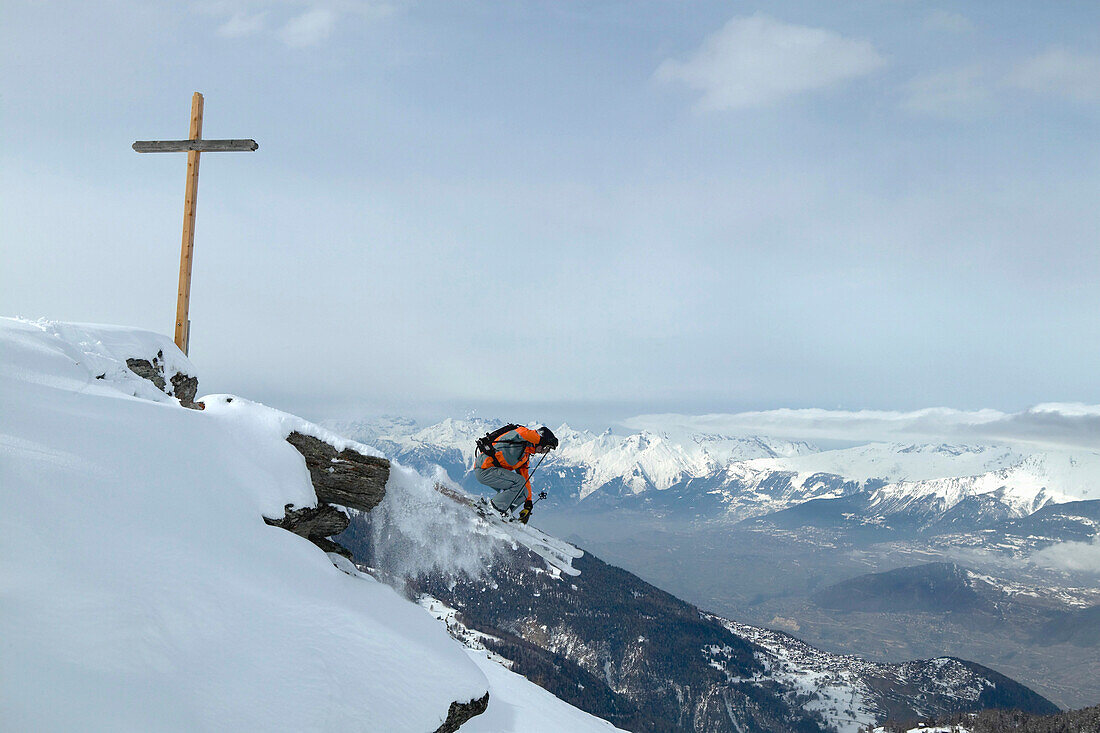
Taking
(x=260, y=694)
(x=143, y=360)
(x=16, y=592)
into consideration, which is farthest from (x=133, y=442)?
(x=143, y=360)

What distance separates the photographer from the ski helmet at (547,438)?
15.3 m

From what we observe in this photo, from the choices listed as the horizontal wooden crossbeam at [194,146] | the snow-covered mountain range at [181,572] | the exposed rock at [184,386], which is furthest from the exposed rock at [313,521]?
the horizontal wooden crossbeam at [194,146]

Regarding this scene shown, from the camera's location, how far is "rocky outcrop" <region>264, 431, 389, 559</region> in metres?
15.6

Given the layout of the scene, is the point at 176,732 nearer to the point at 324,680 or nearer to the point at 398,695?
the point at 324,680

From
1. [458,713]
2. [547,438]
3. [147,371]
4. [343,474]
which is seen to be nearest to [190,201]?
[147,371]

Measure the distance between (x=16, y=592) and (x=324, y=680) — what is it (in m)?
4.87

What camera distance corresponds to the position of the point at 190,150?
17.1m

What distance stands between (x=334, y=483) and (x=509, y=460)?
17.0 feet

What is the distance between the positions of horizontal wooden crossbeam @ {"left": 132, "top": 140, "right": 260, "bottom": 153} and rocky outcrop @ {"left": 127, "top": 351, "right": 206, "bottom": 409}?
6.57m

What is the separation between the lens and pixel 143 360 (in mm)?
16797

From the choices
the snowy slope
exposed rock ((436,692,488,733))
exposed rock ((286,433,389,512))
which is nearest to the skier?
exposed rock ((286,433,389,512))

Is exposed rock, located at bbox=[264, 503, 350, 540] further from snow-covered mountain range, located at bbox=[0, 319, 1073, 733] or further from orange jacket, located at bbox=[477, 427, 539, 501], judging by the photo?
orange jacket, located at bbox=[477, 427, 539, 501]

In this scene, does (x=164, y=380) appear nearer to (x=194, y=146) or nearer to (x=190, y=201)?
(x=190, y=201)

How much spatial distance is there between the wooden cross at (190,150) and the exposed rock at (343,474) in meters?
6.72
